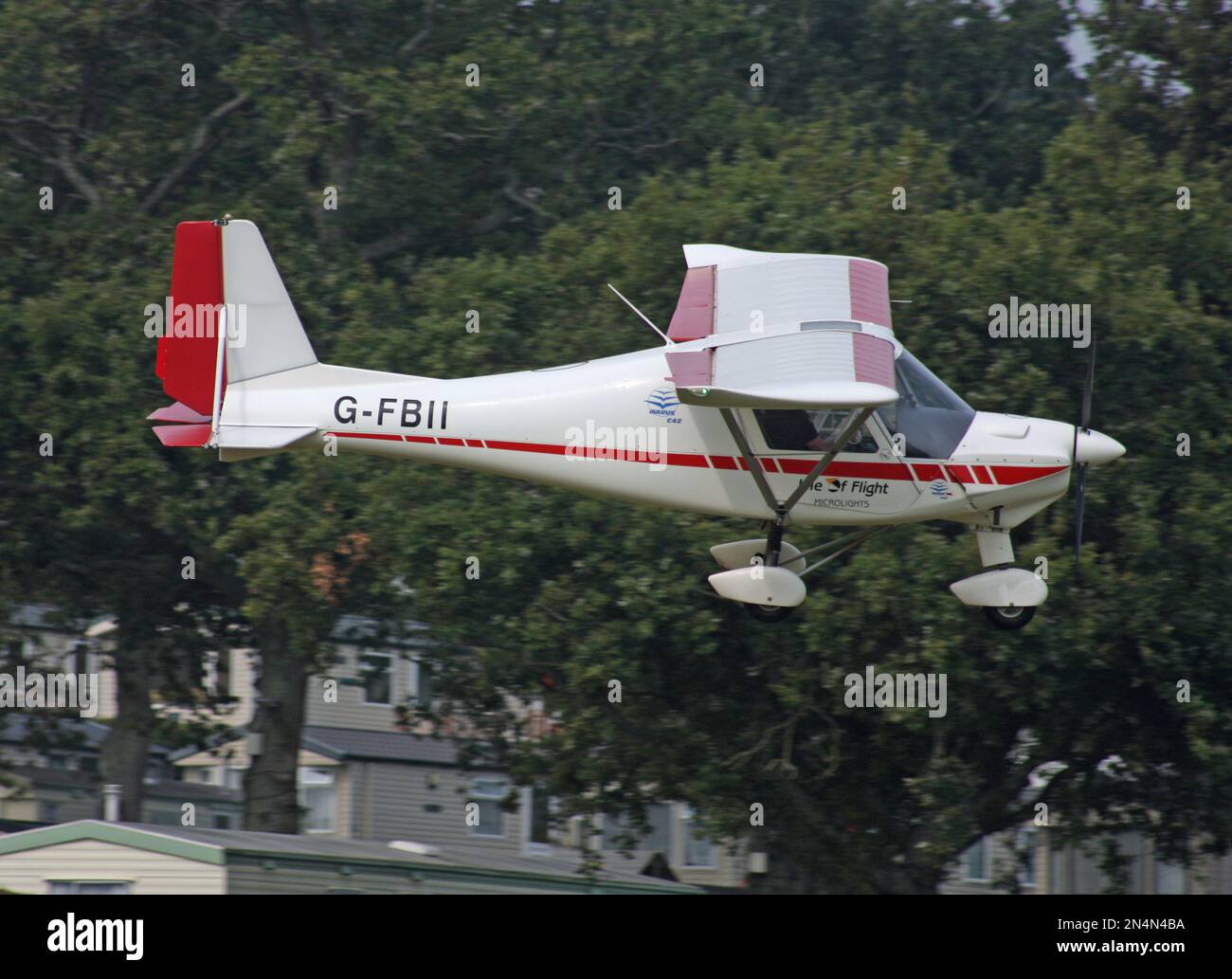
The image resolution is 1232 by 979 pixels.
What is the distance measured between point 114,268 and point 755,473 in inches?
643

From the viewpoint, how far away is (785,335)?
1356 cm

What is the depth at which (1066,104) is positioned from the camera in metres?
38.1

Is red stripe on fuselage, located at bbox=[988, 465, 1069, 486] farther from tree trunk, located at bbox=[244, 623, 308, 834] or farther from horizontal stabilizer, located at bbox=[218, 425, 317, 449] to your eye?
tree trunk, located at bbox=[244, 623, 308, 834]

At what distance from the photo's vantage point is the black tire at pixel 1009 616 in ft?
49.7

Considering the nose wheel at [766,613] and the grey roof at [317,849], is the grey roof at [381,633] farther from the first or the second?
the nose wheel at [766,613]

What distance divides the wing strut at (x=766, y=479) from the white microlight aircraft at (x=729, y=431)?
2cm

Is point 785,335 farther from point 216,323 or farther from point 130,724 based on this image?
point 130,724

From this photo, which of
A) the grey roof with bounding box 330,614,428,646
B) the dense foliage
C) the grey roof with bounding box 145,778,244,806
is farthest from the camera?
the grey roof with bounding box 145,778,244,806

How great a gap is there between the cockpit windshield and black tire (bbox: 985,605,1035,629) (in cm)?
169

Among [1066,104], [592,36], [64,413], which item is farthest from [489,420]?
[1066,104]

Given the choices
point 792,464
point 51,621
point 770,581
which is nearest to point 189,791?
point 51,621

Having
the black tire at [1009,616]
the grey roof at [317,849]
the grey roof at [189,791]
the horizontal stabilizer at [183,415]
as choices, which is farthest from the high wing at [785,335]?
the grey roof at [189,791]

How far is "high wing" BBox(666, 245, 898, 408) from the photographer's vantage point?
1305cm

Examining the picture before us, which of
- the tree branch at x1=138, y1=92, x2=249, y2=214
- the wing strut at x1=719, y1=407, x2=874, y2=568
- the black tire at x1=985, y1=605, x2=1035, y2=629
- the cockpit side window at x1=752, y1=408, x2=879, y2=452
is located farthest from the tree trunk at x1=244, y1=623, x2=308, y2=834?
the cockpit side window at x1=752, y1=408, x2=879, y2=452
